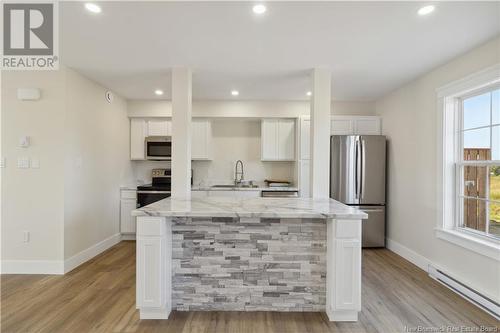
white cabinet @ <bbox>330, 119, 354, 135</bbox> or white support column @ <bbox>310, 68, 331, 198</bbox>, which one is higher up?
white cabinet @ <bbox>330, 119, 354, 135</bbox>

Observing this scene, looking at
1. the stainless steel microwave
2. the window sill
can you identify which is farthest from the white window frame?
the stainless steel microwave

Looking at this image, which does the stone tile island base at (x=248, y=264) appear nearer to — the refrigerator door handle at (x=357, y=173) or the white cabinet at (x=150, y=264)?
the white cabinet at (x=150, y=264)

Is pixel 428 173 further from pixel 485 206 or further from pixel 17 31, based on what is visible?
pixel 17 31

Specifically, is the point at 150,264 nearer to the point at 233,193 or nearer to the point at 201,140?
the point at 233,193

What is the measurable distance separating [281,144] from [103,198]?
9.88ft

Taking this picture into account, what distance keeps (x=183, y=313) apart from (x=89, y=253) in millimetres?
2083

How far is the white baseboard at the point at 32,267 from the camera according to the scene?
315 cm

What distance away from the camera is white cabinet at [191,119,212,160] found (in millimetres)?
4782

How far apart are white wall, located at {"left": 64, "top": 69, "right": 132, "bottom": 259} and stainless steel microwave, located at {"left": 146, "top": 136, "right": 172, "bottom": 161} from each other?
16.1 inches

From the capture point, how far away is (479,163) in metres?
2.72

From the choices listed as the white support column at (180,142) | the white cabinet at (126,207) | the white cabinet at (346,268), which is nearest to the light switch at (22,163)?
the white cabinet at (126,207)

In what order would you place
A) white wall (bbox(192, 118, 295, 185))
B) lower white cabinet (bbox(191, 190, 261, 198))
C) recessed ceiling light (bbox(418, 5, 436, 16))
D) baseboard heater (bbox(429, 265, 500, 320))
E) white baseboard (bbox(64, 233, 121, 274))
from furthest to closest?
1. white wall (bbox(192, 118, 295, 185))
2. lower white cabinet (bbox(191, 190, 261, 198))
3. white baseboard (bbox(64, 233, 121, 274))
4. baseboard heater (bbox(429, 265, 500, 320))
5. recessed ceiling light (bbox(418, 5, 436, 16))

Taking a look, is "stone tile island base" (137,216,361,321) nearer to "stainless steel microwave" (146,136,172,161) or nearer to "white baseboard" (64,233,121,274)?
"white baseboard" (64,233,121,274)

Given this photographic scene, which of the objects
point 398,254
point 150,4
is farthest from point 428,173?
point 150,4
